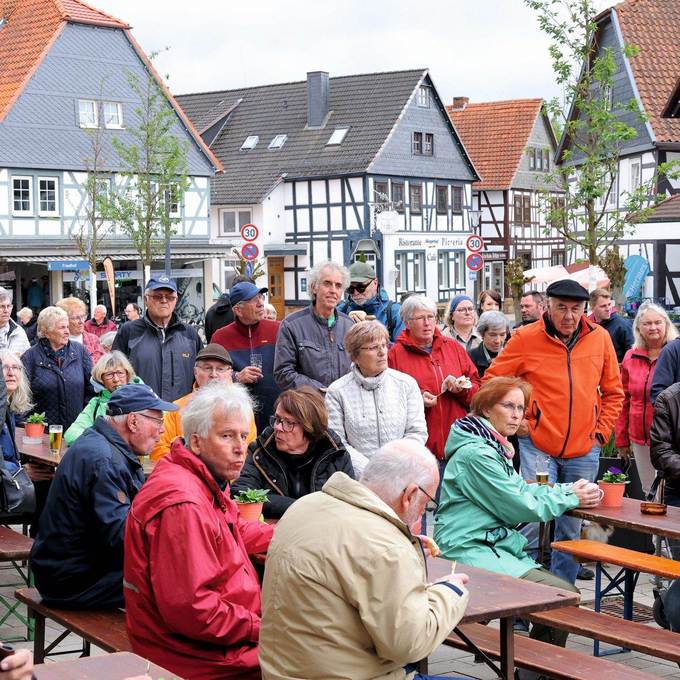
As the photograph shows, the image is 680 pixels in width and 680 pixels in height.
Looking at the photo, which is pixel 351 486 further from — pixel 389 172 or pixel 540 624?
pixel 389 172

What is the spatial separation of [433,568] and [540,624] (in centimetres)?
108

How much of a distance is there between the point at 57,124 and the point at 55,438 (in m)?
32.8

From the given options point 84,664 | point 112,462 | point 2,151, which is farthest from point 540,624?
point 2,151

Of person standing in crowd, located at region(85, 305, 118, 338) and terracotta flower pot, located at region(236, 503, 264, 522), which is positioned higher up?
person standing in crowd, located at region(85, 305, 118, 338)

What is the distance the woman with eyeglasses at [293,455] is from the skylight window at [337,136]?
44819 millimetres

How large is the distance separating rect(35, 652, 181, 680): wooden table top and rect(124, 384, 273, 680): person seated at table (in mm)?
260

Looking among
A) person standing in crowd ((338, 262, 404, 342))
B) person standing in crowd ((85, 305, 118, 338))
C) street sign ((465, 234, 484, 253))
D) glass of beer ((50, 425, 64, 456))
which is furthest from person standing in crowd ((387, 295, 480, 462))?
street sign ((465, 234, 484, 253))

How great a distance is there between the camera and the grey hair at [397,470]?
4.09 meters

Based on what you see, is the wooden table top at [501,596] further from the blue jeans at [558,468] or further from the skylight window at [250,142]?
the skylight window at [250,142]

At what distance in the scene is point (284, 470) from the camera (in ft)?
20.6

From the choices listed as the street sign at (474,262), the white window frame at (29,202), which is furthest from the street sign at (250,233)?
the white window frame at (29,202)

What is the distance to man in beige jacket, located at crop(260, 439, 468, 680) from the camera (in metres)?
3.66

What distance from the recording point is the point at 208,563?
4375 millimetres

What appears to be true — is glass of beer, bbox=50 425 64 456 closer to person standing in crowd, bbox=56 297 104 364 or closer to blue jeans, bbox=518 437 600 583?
blue jeans, bbox=518 437 600 583
